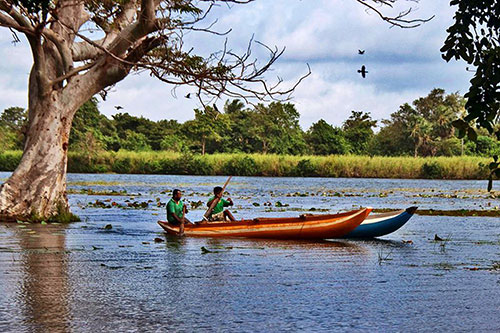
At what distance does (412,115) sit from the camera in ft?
251

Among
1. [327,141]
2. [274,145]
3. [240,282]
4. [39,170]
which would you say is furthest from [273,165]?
[240,282]

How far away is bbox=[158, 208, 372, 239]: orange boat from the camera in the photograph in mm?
16547

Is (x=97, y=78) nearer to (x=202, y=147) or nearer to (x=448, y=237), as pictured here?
(x=448, y=237)

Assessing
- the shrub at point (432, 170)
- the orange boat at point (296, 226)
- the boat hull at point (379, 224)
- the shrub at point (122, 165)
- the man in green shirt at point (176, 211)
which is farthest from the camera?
the shrub at point (122, 165)

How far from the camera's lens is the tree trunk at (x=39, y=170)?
19.0 m

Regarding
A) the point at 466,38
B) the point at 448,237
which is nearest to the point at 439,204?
the point at 448,237

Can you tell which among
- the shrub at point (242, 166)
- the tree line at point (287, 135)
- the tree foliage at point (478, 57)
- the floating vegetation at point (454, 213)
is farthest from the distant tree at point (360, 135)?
the tree foliage at point (478, 57)

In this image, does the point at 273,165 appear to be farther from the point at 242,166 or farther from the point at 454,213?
the point at 454,213

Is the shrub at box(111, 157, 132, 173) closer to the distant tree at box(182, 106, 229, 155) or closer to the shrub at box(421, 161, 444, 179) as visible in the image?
the distant tree at box(182, 106, 229, 155)

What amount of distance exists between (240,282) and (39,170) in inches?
380

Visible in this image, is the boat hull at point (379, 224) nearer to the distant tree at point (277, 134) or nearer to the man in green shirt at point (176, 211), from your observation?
the man in green shirt at point (176, 211)

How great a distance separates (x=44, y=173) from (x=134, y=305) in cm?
1076

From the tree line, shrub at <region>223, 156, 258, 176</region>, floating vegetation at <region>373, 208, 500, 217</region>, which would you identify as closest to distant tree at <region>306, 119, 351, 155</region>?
the tree line

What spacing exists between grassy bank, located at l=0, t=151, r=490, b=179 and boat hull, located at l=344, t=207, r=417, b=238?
42.1 metres
